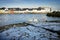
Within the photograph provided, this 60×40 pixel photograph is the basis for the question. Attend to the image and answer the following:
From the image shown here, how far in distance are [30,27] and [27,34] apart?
5.7 inches

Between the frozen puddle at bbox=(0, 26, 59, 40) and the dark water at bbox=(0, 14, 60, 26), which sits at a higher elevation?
the dark water at bbox=(0, 14, 60, 26)

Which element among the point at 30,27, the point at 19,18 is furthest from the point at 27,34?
the point at 19,18

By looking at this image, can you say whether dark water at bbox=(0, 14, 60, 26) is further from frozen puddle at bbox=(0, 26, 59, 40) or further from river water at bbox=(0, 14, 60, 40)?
frozen puddle at bbox=(0, 26, 59, 40)

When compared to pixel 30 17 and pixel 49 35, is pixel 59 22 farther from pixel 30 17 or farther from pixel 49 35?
pixel 30 17

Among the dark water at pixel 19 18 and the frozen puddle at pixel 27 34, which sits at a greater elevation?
the dark water at pixel 19 18

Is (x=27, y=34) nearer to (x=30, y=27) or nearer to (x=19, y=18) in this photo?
(x=30, y=27)

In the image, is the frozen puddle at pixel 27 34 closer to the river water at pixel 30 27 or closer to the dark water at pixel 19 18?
the river water at pixel 30 27

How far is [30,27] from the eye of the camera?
6.89 feet

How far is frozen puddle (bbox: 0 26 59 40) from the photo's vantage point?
196 cm

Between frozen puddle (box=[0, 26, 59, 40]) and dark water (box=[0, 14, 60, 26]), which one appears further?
dark water (box=[0, 14, 60, 26])

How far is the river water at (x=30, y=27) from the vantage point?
1.98 m

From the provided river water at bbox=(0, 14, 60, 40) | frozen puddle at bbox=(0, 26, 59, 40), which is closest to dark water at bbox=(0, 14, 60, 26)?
river water at bbox=(0, 14, 60, 40)

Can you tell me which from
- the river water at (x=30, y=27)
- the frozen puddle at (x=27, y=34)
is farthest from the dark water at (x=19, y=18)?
the frozen puddle at (x=27, y=34)

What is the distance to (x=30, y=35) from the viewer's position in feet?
6.56
